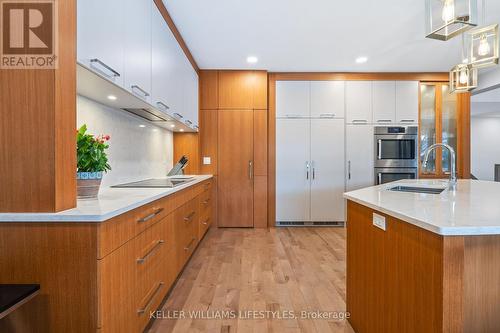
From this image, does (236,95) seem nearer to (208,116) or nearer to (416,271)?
(208,116)

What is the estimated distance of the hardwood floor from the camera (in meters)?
1.81

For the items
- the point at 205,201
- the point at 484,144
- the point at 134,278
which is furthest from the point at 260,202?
the point at 484,144

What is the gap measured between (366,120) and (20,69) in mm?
4336

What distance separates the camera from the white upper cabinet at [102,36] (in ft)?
4.36

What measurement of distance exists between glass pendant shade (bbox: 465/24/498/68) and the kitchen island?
1354mm

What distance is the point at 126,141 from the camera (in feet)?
8.71

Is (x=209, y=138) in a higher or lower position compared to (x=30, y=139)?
higher

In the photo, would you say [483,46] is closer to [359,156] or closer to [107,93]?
[359,156]

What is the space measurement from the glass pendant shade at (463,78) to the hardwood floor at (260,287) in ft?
6.64

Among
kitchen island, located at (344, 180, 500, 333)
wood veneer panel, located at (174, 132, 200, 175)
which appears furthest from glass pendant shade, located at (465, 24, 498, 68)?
wood veneer panel, located at (174, 132, 200, 175)

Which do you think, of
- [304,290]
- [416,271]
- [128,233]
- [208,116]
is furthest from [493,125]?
[128,233]

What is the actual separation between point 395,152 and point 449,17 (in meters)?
3.05

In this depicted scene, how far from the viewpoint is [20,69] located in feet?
3.66

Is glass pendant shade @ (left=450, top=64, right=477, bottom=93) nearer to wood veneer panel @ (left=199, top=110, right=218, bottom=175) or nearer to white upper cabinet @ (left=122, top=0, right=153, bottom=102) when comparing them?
white upper cabinet @ (left=122, top=0, right=153, bottom=102)
